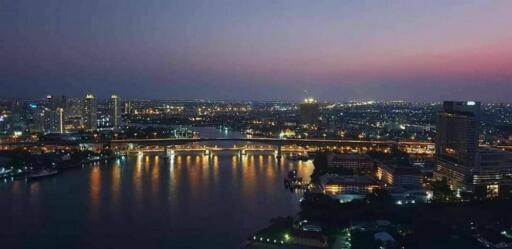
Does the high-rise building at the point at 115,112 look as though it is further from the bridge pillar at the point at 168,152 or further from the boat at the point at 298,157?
the boat at the point at 298,157

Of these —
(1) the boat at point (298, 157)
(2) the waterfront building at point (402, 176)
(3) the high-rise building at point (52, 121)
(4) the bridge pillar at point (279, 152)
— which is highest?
(3) the high-rise building at point (52, 121)

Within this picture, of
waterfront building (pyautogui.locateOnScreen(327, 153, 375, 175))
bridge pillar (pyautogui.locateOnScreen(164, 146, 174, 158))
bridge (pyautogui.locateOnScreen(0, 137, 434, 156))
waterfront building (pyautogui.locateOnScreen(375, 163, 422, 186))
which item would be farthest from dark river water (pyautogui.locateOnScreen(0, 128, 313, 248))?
bridge (pyautogui.locateOnScreen(0, 137, 434, 156))

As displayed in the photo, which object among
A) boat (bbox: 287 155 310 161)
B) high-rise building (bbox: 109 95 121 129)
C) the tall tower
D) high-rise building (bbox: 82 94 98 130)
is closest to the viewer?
the tall tower

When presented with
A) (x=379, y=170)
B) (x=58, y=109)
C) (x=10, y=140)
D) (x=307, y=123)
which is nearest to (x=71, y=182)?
(x=379, y=170)

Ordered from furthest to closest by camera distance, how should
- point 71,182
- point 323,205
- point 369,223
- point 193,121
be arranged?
point 193,121
point 71,182
point 323,205
point 369,223

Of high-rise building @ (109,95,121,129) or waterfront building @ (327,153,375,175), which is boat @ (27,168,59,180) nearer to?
waterfront building @ (327,153,375,175)

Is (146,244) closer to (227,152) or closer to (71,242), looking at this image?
(71,242)

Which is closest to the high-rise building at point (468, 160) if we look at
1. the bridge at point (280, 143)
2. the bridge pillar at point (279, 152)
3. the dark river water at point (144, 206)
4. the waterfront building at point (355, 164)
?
the waterfront building at point (355, 164)
